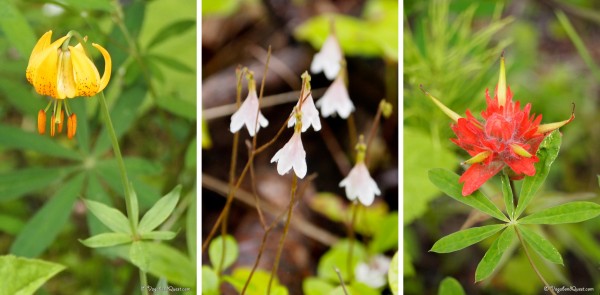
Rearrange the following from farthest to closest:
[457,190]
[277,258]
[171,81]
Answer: [171,81]
[277,258]
[457,190]

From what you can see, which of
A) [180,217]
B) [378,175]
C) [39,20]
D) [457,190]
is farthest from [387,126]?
[39,20]

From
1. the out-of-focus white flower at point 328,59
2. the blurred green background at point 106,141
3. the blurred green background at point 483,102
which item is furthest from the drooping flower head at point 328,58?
the blurred green background at point 106,141

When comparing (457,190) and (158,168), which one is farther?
(158,168)

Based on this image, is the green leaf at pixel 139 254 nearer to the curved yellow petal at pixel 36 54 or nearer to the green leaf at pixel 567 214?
the curved yellow petal at pixel 36 54

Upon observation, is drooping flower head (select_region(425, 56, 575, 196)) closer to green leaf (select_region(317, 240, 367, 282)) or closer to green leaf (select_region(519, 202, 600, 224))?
green leaf (select_region(519, 202, 600, 224))

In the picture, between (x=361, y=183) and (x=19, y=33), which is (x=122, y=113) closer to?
(x=19, y=33)

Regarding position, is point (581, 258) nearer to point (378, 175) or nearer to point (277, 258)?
point (378, 175)
